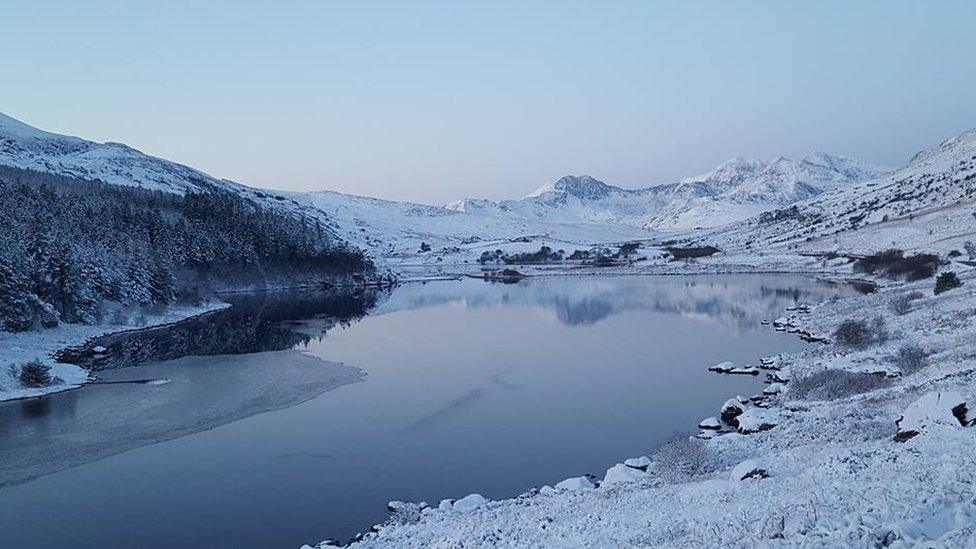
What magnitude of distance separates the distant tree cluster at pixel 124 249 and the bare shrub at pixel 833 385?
50.8 metres

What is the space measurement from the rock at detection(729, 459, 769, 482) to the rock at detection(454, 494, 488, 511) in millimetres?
6746

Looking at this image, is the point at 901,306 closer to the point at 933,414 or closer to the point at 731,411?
the point at 731,411

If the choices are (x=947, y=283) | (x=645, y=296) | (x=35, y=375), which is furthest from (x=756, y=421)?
(x=645, y=296)

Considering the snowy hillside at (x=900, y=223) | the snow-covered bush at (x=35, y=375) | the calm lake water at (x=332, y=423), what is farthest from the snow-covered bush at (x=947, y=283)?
the snow-covered bush at (x=35, y=375)

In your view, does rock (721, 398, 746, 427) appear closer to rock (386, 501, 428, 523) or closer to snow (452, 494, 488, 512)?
snow (452, 494, 488, 512)

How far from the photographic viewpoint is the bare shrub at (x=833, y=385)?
87.0 feet

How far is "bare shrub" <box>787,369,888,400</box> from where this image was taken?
2652 cm

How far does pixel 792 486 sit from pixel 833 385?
602 inches

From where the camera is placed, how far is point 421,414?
3119cm

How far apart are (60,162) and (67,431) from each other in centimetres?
16308

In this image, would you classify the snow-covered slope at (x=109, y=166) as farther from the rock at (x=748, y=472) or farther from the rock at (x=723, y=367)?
the rock at (x=748, y=472)

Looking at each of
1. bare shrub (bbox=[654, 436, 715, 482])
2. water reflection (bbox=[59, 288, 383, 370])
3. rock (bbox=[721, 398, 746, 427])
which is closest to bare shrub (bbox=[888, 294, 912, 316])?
rock (bbox=[721, 398, 746, 427])

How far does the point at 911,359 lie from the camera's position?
2839cm

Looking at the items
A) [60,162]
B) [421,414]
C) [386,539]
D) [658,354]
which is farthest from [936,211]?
[60,162]
